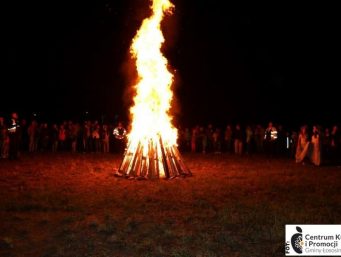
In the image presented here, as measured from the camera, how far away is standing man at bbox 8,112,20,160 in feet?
63.9

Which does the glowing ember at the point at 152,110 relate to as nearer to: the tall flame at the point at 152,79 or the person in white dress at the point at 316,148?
the tall flame at the point at 152,79

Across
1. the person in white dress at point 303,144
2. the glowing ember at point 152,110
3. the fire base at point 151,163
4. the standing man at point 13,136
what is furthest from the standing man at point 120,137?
the person in white dress at point 303,144

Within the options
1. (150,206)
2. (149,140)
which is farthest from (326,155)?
(150,206)

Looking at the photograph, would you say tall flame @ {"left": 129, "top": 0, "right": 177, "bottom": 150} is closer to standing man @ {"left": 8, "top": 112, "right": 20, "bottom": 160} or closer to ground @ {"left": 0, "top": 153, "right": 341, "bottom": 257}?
ground @ {"left": 0, "top": 153, "right": 341, "bottom": 257}

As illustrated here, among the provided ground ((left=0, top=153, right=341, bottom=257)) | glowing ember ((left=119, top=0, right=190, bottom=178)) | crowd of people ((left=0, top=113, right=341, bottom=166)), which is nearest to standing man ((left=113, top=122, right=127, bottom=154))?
crowd of people ((left=0, top=113, right=341, bottom=166))

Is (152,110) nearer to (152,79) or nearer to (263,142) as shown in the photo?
(152,79)

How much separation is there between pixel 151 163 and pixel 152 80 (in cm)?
283

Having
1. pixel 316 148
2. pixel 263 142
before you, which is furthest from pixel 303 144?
pixel 263 142

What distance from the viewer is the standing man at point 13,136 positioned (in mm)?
19480

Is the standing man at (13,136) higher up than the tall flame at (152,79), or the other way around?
the tall flame at (152,79)

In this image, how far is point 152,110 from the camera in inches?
610

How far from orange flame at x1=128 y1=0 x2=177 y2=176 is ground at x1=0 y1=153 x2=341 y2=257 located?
1771 millimetres

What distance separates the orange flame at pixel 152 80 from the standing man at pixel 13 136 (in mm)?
6625

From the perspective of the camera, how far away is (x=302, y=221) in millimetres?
8805
